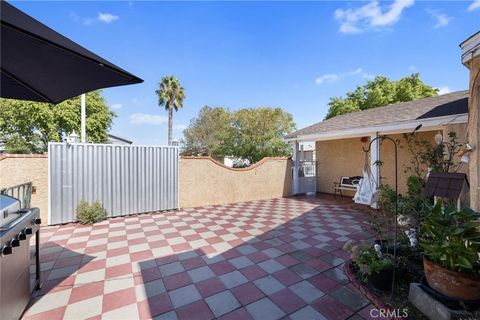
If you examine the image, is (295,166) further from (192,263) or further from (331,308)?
(331,308)

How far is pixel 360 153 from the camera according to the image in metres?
9.78

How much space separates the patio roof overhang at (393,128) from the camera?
18.5 ft

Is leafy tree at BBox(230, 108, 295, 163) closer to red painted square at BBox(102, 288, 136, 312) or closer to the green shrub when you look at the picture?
the green shrub

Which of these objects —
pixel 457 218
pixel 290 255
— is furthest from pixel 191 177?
pixel 457 218

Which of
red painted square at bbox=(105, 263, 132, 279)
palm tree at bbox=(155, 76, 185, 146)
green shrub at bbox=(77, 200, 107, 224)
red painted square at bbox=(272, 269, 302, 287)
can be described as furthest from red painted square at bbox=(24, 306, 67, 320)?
palm tree at bbox=(155, 76, 185, 146)

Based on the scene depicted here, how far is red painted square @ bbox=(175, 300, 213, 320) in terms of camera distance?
7.56ft

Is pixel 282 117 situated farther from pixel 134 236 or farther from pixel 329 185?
pixel 134 236

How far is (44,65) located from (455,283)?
4.40 meters

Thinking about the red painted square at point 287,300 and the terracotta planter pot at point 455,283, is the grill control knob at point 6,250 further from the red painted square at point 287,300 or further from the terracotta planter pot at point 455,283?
the terracotta planter pot at point 455,283

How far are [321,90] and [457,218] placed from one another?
1119 centimetres

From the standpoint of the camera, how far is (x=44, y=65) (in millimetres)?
1923

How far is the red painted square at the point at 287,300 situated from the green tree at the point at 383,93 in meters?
21.2

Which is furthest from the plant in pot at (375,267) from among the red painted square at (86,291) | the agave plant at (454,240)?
the red painted square at (86,291)

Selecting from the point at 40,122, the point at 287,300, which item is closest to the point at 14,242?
the point at 287,300
